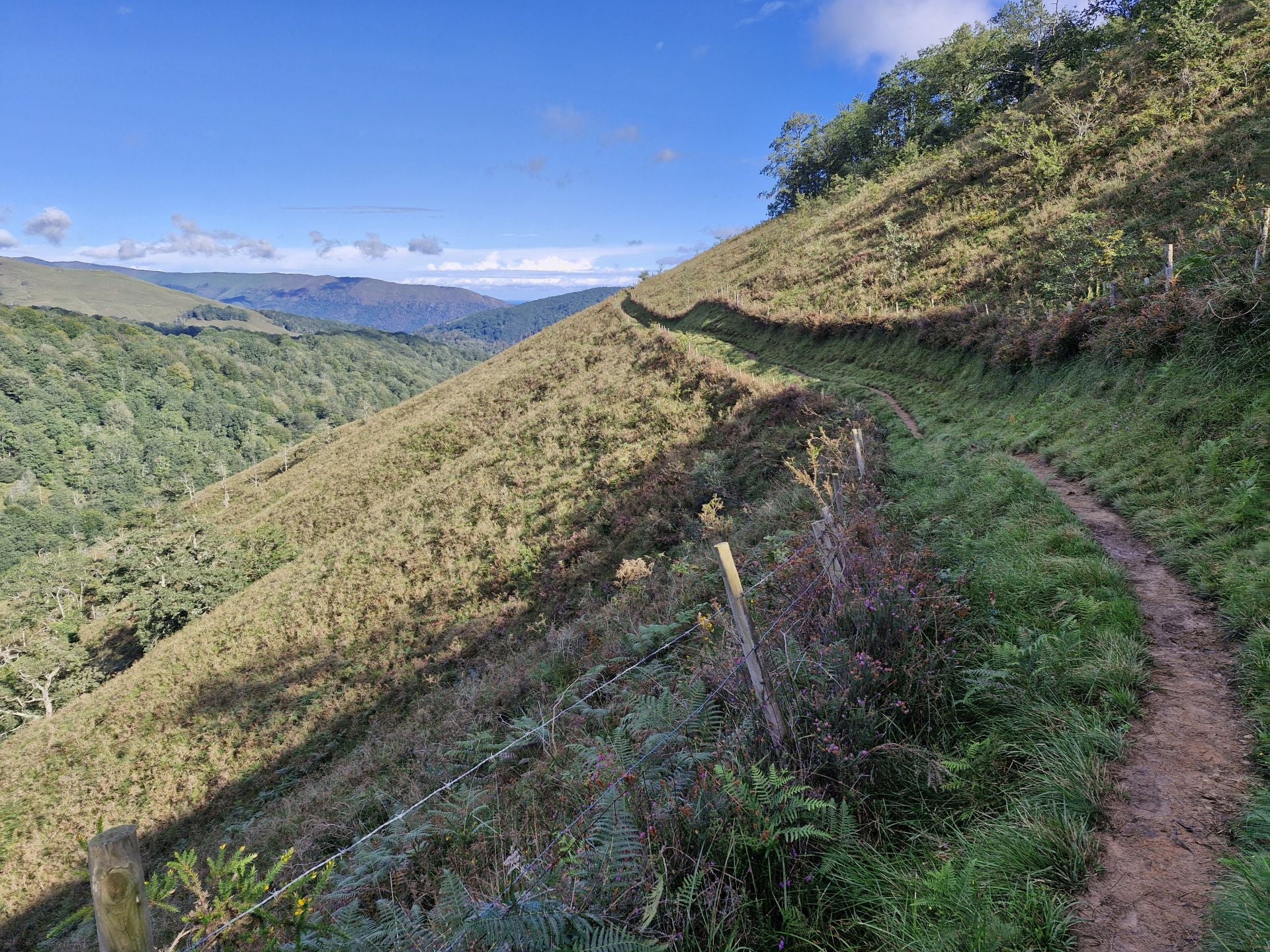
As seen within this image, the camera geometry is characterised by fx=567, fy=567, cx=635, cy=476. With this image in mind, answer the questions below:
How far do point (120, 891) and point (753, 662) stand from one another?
10.9 ft

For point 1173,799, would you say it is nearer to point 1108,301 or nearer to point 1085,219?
point 1108,301

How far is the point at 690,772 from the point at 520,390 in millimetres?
32906

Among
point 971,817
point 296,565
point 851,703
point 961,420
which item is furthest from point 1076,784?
point 296,565

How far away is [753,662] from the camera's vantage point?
3994 millimetres

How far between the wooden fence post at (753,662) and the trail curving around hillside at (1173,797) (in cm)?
171

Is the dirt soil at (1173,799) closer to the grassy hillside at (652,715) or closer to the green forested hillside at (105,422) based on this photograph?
the grassy hillside at (652,715)

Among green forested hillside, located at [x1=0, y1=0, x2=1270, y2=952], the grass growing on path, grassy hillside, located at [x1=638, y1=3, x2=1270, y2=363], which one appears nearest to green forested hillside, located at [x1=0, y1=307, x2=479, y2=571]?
green forested hillside, located at [x1=0, y1=0, x2=1270, y2=952]

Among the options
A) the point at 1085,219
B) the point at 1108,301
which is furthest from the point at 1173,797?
the point at 1085,219

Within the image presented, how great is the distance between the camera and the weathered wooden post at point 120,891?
204 cm

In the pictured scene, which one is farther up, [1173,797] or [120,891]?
[120,891]

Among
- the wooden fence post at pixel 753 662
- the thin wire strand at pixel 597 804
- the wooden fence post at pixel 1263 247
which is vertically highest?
the wooden fence post at pixel 1263 247

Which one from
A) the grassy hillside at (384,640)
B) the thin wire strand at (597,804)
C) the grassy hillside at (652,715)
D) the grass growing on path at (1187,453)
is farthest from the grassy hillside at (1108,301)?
the grassy hillside at (384,640)

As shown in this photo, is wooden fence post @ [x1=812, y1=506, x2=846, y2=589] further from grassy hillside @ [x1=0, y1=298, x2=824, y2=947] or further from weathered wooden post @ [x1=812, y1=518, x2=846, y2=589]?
grassy hillside @ [x1=0, y1=298, x2=824, y2=947]

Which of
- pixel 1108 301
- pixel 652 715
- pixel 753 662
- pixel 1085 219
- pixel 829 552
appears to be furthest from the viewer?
pixel 1085 219
